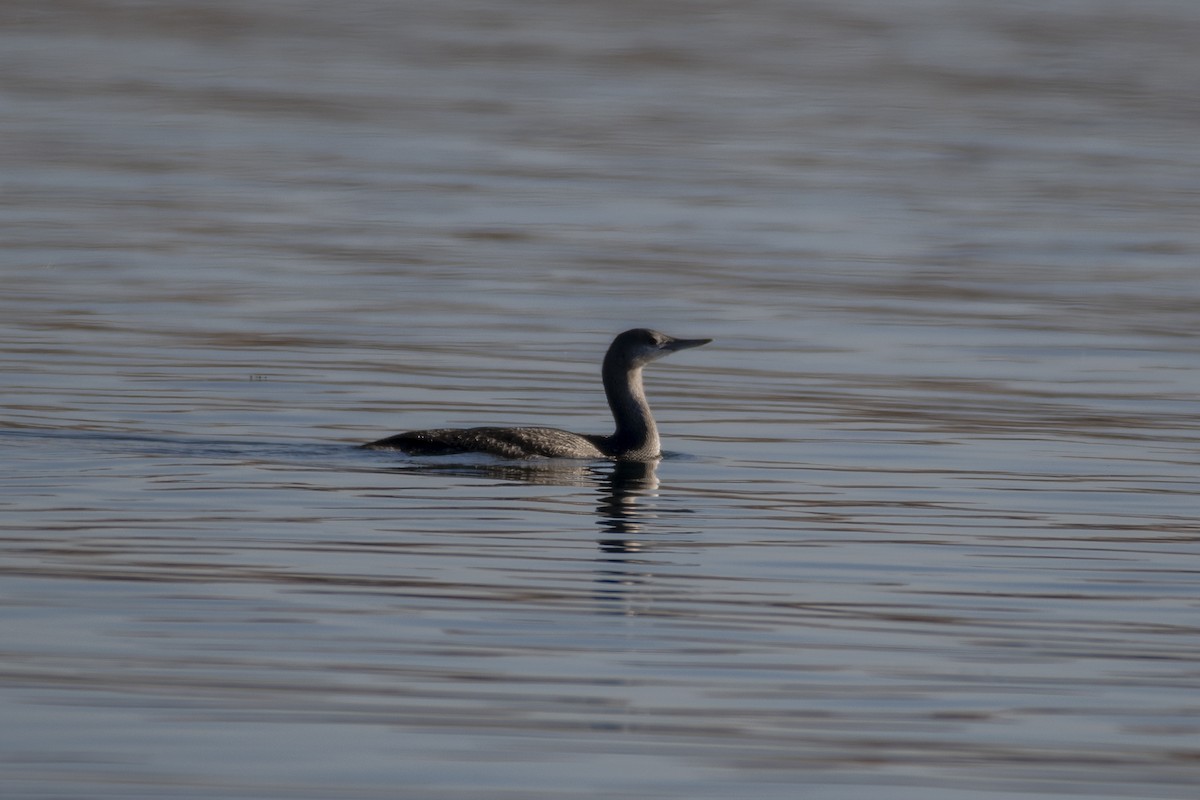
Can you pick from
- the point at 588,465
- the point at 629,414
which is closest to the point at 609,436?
the point at 629,414

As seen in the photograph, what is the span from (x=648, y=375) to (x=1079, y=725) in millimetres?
9126

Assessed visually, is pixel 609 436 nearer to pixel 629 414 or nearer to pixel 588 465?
pixel 629 414

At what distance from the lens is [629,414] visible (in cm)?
1297

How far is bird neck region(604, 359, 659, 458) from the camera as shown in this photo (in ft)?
41.7

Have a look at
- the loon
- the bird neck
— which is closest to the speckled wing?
the loon

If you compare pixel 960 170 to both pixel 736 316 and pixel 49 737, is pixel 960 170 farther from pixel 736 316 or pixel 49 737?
pixel 49 737

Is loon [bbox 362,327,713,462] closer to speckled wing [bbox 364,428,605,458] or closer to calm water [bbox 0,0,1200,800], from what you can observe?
speckled wing [bbox 364,428,605,458]

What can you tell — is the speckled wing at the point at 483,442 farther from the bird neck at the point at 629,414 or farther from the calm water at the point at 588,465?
the bird neck at the point at 629,414

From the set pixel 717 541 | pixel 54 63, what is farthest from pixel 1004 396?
pixel 54 63

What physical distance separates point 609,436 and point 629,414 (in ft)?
0.64

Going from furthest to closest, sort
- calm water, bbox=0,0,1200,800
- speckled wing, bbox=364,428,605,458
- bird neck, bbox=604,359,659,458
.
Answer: bird neck, bbox=604,359,659,458 → speckled wing, bbox=364,428,605,458 → calm water, bbox=0,0,1200,800

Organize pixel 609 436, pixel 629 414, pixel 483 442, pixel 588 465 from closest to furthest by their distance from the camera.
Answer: pixel 483 442 → pixel 588 465 → pixel 629 414 → pixel 609 436

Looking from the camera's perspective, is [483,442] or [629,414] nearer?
[483,442]

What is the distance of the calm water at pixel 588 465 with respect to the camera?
266 inches
